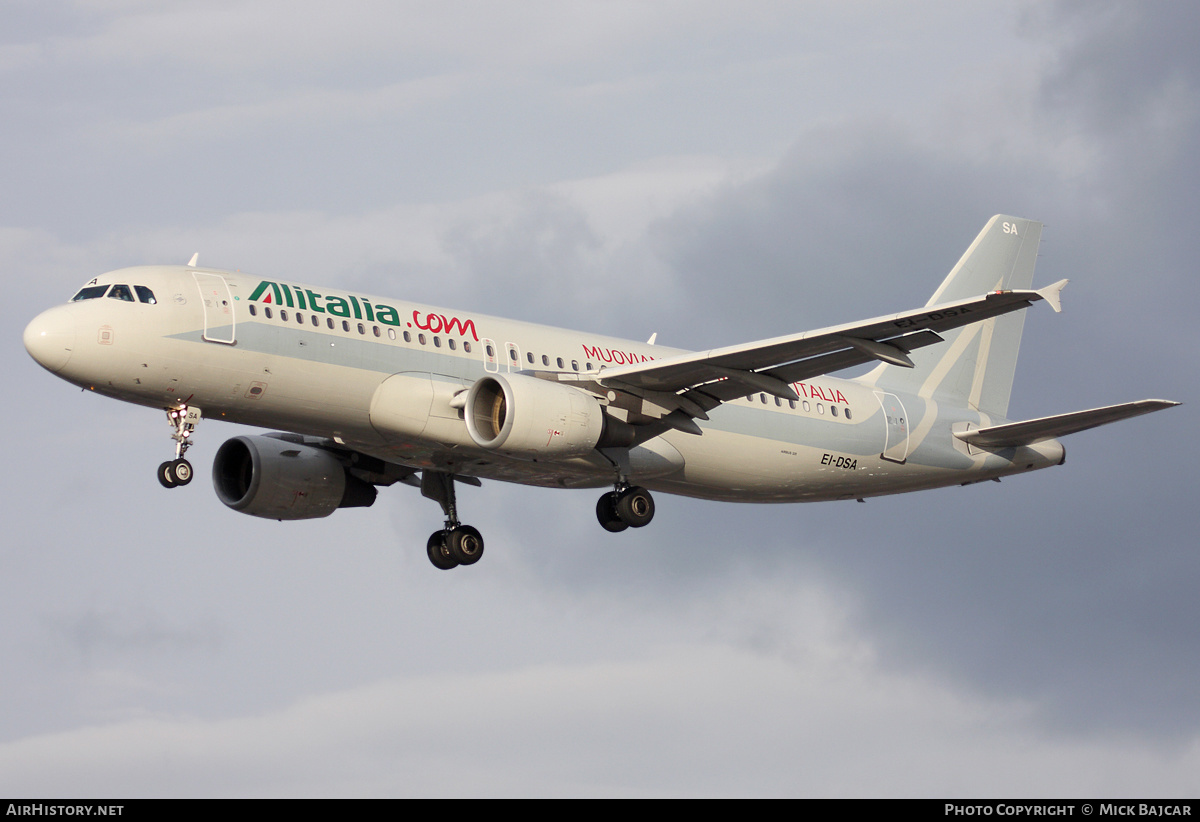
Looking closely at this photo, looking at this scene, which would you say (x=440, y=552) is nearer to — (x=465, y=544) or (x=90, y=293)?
(x=465, y=544)

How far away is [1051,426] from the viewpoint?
140 feet

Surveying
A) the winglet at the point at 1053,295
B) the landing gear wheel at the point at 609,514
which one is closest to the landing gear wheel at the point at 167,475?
the landing gear wheel at the point at 609,514

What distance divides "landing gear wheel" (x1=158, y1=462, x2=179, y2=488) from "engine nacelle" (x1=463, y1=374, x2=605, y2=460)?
6583 mm

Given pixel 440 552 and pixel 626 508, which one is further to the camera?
pixel 440 552

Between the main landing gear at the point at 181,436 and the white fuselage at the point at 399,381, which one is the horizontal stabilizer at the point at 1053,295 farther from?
the main landing gear at the point at 181,436

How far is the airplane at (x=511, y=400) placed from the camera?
33.8 meters

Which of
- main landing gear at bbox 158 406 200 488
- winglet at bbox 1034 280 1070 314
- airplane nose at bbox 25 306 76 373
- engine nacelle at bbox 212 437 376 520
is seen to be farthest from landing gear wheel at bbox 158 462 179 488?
winglet at bbox 1034 280 1070 314

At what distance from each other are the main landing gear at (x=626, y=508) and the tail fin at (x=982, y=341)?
9.69m

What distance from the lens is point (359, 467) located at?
1666 inches

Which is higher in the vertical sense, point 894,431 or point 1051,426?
point 894,431

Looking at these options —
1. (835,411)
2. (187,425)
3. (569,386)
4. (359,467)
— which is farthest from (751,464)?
(187,425)

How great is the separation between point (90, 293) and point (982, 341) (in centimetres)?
2700

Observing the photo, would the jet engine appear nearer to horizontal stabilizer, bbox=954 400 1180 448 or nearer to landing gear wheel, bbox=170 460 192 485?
landing gear wheel, bbox=170 460 192 485

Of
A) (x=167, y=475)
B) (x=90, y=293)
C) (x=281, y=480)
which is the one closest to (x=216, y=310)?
(x=90, y=293)
